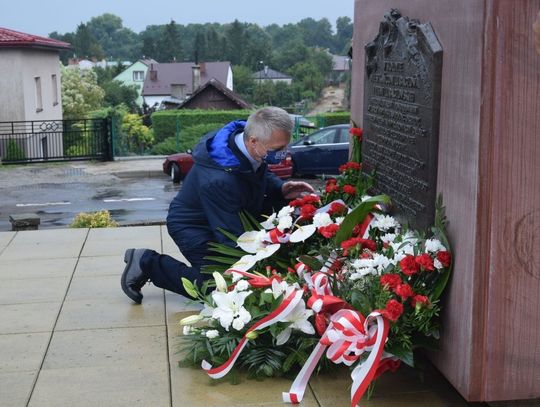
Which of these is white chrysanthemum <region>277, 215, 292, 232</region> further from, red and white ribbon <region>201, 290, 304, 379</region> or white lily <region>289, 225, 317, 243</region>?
red and white ribbon <region>201, 290, 304, 379</region>

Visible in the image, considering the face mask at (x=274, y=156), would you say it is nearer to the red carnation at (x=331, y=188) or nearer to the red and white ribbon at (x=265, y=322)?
the red carnation at (x=331, y=188)

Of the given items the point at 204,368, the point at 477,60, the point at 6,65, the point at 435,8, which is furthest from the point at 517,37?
the point at 6,65

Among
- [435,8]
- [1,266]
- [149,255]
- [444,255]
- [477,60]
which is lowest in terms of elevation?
[1,266]

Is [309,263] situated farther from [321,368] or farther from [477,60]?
[477,60]

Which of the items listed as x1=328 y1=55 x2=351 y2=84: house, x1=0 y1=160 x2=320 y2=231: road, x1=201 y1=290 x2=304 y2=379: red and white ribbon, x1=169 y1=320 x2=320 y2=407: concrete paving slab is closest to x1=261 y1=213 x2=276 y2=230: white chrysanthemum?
x1=201 y1=290 x2=304 y2=379: red and white ribbon

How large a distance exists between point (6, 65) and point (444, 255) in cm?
3241

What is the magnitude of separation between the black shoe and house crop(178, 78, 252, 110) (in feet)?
176

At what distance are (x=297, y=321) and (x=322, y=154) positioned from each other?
19.6 metres


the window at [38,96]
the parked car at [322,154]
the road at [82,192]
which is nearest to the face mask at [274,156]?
the road at [82,192]

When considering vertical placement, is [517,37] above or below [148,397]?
above

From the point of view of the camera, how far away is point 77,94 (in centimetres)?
5650

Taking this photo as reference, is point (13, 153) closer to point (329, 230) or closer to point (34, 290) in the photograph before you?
point (34, 290)

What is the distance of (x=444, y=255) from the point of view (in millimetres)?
3566

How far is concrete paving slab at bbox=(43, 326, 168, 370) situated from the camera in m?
4.32
